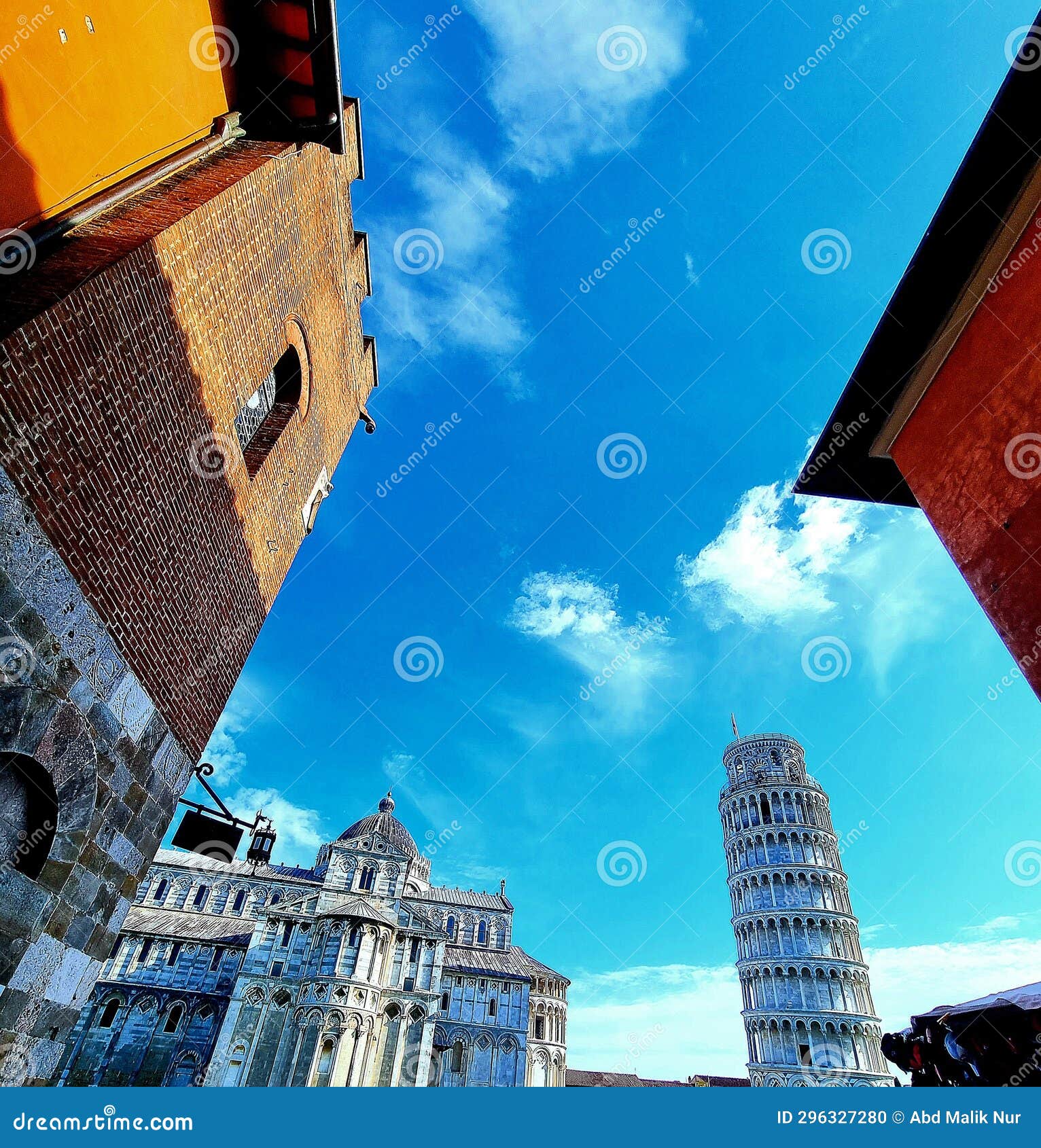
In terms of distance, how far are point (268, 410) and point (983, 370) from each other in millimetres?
8448

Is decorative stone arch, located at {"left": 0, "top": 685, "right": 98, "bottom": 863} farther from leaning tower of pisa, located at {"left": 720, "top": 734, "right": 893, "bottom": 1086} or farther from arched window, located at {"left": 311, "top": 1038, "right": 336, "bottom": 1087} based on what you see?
leaning tower of pisa, located at {"left": 720, "top": 734, "right": 893, "bottom": 1086}

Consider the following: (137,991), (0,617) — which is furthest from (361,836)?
(0,617)

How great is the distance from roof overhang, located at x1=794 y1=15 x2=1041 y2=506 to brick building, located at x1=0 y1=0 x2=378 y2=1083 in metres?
6.90

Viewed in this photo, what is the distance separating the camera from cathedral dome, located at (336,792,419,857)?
4496 centimetres

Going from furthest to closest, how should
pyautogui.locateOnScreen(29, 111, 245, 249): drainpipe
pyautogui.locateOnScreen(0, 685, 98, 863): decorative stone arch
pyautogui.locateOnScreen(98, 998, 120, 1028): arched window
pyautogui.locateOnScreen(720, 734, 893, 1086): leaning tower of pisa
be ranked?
pyautogui.locateOnScreen(720, 734, 893, 1086): leaning tower of pisa
pyautogui.locateOnScreen(98, 998, 120, 1028): arched window
pyautogui.locateOnScreen(29, 111, 245, 249): drainpipe
pyautogui.locateOnScreen(0, 685, 98, 863): decorative stone arch

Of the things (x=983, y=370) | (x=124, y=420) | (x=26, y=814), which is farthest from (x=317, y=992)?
(x=983, y=370)

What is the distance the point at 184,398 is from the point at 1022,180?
25.5 ft

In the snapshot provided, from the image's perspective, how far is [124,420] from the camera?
16.5 ft

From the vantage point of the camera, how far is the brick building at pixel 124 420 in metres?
4.29

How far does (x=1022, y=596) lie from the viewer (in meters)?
5.30

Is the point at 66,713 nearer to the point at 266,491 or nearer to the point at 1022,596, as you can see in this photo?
the point at 266,491

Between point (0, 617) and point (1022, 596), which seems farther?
point (1022, 596)

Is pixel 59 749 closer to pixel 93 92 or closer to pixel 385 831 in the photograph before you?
pixel 93 92

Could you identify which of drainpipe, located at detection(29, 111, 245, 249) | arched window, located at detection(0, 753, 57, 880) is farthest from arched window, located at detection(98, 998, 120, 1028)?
drainpipe, located at detection(29, 111, 245, 249)
